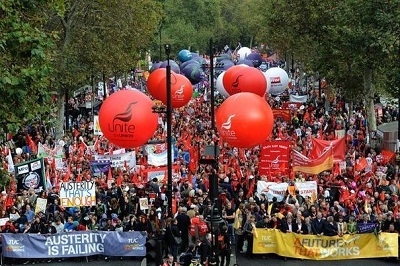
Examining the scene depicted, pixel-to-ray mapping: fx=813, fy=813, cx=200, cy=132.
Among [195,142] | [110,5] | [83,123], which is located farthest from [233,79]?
[83,123]

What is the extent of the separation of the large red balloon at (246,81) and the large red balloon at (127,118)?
12.7 meters

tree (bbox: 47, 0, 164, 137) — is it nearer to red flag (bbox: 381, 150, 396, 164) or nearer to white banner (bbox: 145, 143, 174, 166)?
white banner (bbox: 145, 143, 174, 166)

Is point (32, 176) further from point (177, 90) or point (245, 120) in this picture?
point (177, 90)

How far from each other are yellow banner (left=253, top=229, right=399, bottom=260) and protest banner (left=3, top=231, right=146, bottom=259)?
3.08 m

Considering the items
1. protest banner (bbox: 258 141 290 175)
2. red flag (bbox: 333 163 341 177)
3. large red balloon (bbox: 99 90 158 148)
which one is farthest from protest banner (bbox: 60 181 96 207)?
red flag (bbox: 333 163 341 177)

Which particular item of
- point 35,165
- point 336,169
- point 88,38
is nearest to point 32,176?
point 35,165

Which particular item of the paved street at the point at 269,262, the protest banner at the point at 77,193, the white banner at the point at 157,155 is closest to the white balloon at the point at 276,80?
the white banner at the point at 157,155

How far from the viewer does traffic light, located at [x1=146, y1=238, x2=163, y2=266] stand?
667 inches

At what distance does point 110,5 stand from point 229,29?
87431 millimetres

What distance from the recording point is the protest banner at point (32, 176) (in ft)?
76.9

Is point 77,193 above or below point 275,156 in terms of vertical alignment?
below

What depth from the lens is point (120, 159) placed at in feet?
88.0

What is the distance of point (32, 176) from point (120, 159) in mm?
3985

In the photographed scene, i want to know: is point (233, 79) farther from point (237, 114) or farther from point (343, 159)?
point (237, 114)
